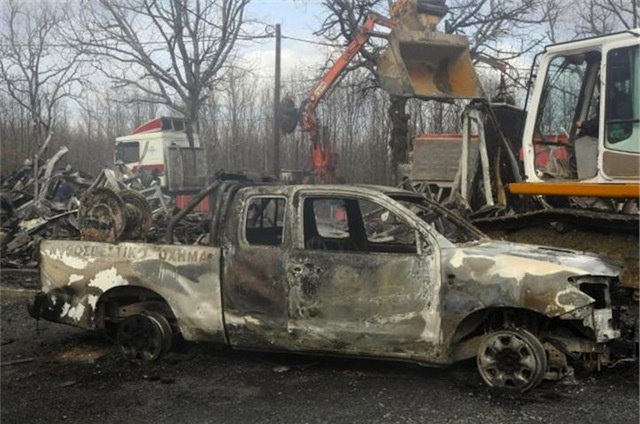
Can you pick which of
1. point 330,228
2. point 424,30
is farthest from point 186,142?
point 330,228

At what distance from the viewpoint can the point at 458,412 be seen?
4.77 m

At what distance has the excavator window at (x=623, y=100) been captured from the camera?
21.6 feet

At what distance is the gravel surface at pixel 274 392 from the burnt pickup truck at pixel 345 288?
232mm

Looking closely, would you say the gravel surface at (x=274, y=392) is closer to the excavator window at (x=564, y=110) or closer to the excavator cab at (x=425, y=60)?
the excavator window at (x=564, y=110)

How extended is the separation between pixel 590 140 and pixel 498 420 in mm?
3822

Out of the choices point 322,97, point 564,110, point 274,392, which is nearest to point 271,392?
point 274,392

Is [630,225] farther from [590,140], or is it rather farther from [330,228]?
[330,228]

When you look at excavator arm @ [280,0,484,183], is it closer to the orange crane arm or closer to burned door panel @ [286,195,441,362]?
the orange crane arm

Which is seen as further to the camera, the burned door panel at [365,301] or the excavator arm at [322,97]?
the excavator arm at [322,97]

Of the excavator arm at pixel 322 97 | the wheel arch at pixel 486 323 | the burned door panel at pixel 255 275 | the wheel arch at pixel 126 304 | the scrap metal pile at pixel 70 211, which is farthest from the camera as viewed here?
the excavator arm at pixel 322 97

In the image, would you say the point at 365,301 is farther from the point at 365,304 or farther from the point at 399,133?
the point at 399,133

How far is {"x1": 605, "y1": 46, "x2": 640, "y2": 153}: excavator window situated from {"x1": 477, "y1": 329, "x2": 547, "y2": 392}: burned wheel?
8.68 ft

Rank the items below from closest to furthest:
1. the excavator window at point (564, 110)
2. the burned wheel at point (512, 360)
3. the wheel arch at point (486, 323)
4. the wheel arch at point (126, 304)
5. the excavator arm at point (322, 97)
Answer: the burned wheel at point (512, 360) → the wheel arch at point (486, 323) → the wheel arch at point (126, 304) → the excavator window at point (564, 110) → the excavator arm at point (322, 97)

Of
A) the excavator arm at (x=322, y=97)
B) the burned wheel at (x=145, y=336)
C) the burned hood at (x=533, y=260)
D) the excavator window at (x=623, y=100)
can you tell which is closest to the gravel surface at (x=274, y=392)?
the burned wheel at (x=145, y=336)
